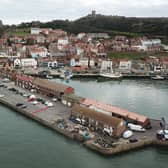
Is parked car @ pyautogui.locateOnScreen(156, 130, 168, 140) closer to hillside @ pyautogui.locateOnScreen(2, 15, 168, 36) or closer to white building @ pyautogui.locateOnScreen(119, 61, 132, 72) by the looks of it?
white building @ pyautogui.locateOnScreen(119, 61, 132, 72)

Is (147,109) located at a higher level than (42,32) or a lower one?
lower

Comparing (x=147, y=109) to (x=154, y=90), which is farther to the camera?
(x=154, y=90)

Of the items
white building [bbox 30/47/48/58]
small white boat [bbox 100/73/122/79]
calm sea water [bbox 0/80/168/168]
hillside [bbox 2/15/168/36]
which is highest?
hillside [bbox 2/15/168/36]

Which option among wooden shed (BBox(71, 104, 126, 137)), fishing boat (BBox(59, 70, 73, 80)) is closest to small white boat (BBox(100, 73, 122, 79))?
fishing boat (BBox(59, 70, 73, 80))

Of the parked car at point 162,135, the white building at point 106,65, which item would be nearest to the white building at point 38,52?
the white building at point 106,65

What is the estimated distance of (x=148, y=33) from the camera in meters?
46.3

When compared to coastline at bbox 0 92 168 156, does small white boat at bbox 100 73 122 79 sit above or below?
above

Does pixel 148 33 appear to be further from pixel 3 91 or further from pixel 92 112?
pixel 92 112

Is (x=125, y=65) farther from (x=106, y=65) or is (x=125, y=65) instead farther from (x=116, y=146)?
(x=116, y=146)

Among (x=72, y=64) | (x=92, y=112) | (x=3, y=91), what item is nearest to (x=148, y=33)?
(x=72, y=64)

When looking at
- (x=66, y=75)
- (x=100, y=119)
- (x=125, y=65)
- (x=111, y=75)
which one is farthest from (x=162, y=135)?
(x=125, y=65)

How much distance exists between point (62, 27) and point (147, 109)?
3793cm

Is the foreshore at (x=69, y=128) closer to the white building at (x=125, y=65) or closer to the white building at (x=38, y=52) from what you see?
the white building at (x=125, y=65)

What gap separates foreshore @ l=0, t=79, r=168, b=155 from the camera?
10.2 m
